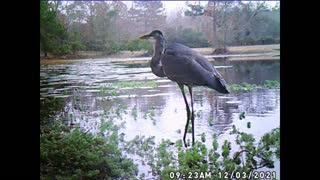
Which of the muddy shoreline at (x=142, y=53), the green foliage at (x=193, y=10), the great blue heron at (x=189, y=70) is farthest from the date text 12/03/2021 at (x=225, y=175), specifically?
the green foliage at (x=193, y=10)

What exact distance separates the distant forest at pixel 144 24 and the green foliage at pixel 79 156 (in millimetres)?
453

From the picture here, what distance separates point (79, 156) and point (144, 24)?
0.79 metres

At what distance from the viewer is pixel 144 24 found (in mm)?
2326

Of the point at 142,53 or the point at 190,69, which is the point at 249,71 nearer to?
the point at 190,69

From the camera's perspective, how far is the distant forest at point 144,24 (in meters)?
2.28

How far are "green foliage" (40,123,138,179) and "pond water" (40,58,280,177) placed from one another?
0.07 m

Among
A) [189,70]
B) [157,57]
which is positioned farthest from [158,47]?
[189,70]

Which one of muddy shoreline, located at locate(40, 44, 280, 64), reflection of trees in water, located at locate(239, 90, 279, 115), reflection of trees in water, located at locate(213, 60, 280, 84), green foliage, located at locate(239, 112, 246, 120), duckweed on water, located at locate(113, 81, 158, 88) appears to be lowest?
green foliage, located at locate(239, 112, 246, 120)

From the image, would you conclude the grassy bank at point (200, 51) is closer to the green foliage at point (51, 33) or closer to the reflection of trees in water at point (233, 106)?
the green foliage at point (51, 33)

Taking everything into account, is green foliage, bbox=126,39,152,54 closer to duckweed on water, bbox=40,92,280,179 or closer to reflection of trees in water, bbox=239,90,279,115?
duckweed on water, bbox=40,92,280,179

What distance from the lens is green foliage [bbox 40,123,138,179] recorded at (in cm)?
226

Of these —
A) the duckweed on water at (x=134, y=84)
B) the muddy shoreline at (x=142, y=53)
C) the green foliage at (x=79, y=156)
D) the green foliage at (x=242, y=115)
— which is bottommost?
the green foliage at (x=79, y=156)

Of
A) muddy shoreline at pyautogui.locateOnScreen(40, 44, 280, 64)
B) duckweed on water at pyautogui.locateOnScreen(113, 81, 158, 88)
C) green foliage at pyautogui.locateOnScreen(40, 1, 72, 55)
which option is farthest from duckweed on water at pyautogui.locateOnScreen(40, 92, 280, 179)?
green foliage at pyautogui.locateOnScreen(40, 1, 72, 55)
